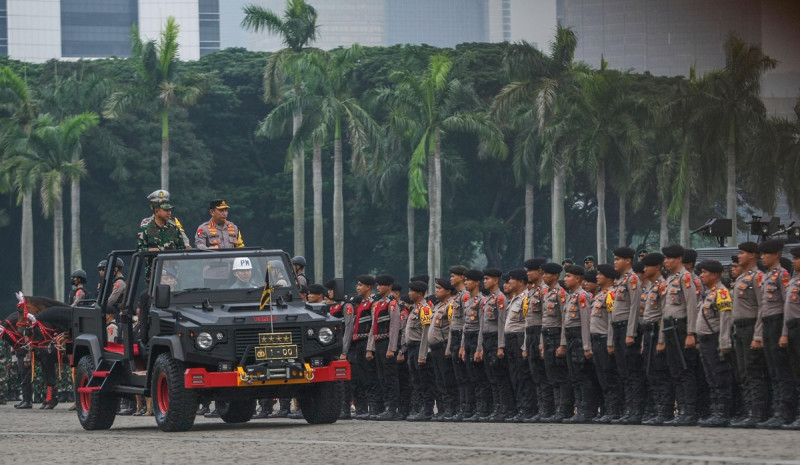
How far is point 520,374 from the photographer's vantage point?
1945 centimetres

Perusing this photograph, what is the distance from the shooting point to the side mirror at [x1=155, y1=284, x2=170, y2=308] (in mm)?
17578

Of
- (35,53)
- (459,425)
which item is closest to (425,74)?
(459,425)

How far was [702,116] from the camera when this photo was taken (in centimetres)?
6216

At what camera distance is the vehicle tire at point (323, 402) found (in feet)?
59.4

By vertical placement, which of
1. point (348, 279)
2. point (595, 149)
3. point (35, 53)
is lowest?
point (348, 279)

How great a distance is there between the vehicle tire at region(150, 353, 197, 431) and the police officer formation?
10.5 feet

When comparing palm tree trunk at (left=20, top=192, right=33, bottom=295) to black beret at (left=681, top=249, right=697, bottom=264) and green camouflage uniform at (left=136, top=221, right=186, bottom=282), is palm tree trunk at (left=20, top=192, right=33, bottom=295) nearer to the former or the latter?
green camouflage uniform at (left=136, top=221, right=186, bottom=282)

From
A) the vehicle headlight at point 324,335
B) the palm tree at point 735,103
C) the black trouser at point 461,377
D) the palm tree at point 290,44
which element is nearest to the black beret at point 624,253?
the black trouser at point 461,377

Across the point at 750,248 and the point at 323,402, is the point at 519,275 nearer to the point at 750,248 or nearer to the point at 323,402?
the point at 323,402

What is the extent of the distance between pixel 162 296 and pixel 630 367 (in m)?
5.31

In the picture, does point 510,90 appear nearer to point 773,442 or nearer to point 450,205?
point 450,205

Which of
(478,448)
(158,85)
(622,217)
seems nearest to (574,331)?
(478,448)

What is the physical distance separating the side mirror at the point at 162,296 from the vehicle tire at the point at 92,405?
2.18 meters

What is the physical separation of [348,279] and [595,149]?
21.5 m
